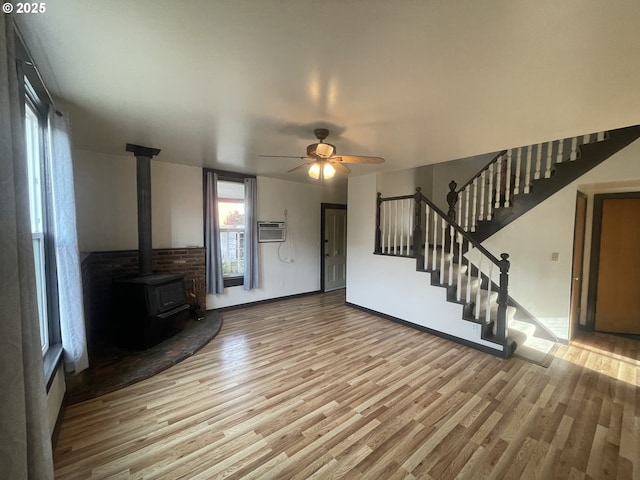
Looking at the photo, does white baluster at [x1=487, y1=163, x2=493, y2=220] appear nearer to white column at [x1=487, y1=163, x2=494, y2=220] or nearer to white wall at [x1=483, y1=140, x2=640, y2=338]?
white column at [x1=487, y1=163, x2=494, y2=220]

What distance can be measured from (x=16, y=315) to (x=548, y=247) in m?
5.01

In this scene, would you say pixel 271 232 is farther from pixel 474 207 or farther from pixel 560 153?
pixel 560 153

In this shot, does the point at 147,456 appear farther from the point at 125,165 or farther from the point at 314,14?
the point at 125,165

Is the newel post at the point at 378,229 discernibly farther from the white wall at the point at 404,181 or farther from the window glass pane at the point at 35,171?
the window glass pane at the point at 35,171

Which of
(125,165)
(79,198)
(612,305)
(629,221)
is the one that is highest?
(125,165)

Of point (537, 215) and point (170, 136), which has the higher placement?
point (170, 136)

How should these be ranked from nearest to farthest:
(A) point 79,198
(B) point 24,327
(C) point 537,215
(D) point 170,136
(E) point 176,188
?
(B) point 24,327 < (D) point 170,136 < (A) point 79,198 < (C) point 537,215 < (E) point 176,188

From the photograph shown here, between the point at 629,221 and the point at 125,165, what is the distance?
23.7 ft

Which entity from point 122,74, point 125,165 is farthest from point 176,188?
point 122,74

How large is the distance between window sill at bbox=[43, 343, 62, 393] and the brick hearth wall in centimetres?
91

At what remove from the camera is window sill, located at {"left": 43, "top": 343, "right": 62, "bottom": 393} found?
1.67 m

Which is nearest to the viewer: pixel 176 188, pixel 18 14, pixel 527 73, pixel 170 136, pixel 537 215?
pixel 18 14

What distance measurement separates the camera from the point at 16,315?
3.03 ft

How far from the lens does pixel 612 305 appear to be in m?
3.79
